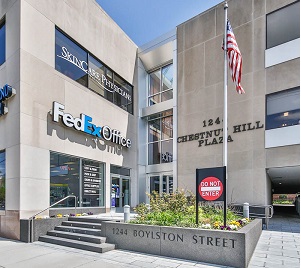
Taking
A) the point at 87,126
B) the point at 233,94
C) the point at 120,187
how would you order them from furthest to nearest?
1. the point at 120,187
2. the point at 233,94
3. the point at 87,126

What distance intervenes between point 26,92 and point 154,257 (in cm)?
821

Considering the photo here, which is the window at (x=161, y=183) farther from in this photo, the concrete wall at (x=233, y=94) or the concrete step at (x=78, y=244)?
the concrete step at (x=78, y=244)

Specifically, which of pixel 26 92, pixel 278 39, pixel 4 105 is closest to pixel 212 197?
pixel 26 92

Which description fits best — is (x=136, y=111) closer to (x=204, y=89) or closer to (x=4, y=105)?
(x=204, y=89)

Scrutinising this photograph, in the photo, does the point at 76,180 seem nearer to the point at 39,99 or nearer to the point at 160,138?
the point at 39,99

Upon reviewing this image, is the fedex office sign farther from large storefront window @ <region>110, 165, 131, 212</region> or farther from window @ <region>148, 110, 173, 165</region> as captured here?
window @ <region>148, 110, 173, 165</region>

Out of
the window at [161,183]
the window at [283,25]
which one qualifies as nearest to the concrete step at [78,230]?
the window at [161,183]

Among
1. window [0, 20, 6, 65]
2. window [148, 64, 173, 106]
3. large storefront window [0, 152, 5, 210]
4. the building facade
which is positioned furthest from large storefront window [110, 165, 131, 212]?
window [0, 20, 6, 65]

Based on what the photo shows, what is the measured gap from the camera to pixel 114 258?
7.09 meters

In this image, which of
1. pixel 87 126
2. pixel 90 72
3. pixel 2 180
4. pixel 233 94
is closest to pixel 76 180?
pixel 87 126

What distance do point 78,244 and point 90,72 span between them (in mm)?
→ 9620

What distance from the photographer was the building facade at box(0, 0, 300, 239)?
10898 millimetres

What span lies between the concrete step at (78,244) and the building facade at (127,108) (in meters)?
1.47

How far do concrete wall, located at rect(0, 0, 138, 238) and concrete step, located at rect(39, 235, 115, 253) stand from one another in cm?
155
